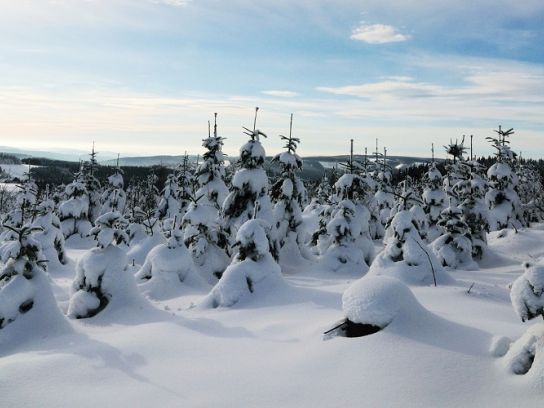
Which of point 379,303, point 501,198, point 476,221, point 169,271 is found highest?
point 501,198

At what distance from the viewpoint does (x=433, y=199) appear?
2967cm

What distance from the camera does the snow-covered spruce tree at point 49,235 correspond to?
24.6 meters

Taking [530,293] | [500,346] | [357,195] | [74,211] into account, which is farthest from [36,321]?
[74,211]

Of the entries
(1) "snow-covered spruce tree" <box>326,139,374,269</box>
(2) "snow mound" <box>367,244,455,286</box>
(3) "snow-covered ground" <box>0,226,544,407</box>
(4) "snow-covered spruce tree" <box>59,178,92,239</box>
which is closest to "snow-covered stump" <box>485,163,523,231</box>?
(1) "snow-covered spruce tree" <box>326,139,374,269</box>

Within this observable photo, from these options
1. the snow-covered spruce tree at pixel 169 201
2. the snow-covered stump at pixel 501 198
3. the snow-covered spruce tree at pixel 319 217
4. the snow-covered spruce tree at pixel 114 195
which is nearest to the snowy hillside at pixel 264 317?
the snow-covered spruce tree at pixel 319 217

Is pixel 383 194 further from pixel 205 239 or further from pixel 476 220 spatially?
pixel 205 239

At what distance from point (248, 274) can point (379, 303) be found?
21.9 ft

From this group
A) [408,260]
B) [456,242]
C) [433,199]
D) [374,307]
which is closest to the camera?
[374,307]

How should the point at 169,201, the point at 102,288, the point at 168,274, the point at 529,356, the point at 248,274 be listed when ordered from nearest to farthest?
1. the point at 529,356
2. the point at 102,288
3. the point at 248,274
4. the point at 168,274
5. the point at 169,201

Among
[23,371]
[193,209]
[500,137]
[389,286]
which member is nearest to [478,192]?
[500,137]

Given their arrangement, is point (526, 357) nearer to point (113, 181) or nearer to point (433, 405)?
point (433, 405)

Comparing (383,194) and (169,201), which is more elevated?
(383,194)

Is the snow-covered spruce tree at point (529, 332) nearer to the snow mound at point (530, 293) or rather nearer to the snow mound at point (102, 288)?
the snow mound at point (530, 293)

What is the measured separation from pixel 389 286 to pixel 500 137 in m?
25.1
